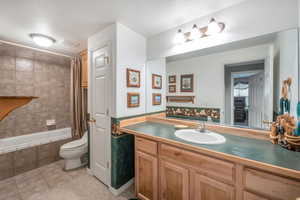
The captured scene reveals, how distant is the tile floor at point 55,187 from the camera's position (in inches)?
63.9

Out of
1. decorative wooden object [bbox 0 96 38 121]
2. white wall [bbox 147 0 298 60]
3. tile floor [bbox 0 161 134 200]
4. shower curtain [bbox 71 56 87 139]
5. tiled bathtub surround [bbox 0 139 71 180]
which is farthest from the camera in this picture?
shower curtain [bbox 71 56 87 139]

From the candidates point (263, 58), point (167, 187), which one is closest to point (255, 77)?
point (263, 58)

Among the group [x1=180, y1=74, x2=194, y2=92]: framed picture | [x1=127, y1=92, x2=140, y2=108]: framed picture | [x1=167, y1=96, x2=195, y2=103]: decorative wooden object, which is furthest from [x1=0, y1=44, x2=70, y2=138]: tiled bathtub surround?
[x1=180, y1=74, x2=194, y2=92]: framed picture

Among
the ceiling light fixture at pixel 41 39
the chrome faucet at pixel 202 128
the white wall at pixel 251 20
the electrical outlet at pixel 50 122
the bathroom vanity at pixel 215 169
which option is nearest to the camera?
the bathroom vanity at pixel 215 169

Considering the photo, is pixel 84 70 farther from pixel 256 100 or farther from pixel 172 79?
pixel 256 100

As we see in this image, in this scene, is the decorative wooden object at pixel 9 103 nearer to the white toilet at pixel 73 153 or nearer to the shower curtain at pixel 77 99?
the white toilet at pixel 73 153

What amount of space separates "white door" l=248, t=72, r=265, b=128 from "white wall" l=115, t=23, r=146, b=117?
1365 millimetres

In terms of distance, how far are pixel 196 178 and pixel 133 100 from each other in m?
1.20

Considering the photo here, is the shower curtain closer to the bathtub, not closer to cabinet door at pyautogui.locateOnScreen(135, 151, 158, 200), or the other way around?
the bathtub

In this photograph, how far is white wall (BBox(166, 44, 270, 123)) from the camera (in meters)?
1.39

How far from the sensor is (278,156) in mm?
861

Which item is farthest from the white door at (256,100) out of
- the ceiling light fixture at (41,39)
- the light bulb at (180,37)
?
the ceiling light fixture at (41,39)

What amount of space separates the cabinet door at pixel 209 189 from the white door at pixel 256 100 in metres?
0.76

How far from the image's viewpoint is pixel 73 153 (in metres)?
2.15
